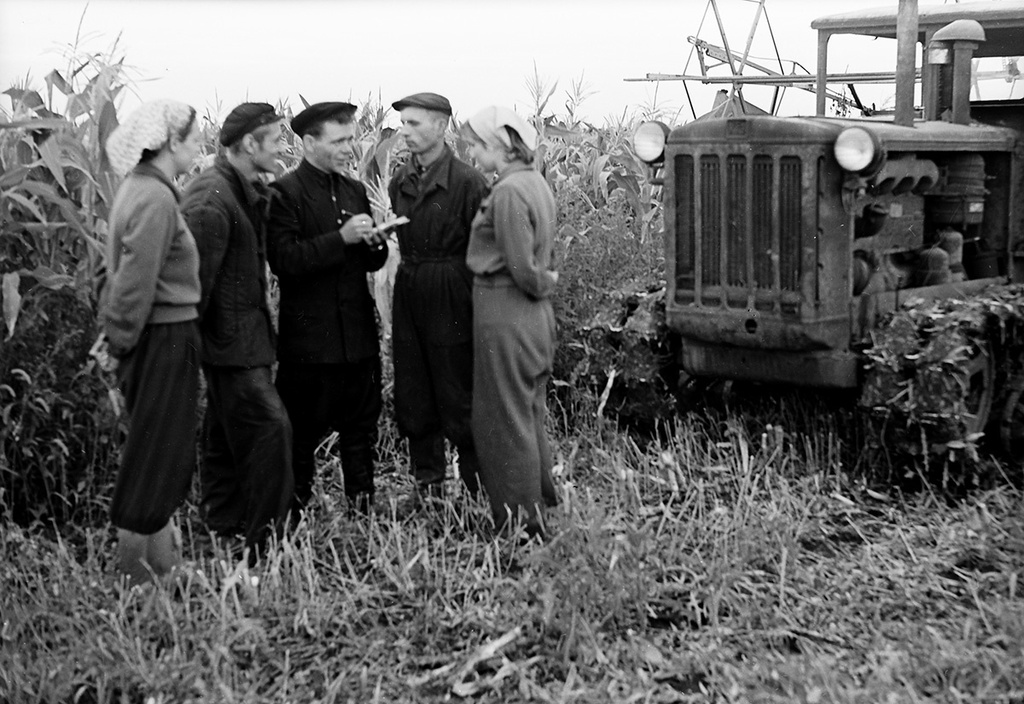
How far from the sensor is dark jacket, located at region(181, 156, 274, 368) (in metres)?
4.74

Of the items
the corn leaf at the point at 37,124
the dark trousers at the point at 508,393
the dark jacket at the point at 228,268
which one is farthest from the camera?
the corn leaf at the point at 37,124

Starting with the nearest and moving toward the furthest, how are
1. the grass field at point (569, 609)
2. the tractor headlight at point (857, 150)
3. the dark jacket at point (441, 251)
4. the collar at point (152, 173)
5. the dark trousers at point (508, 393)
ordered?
the grass field at point (569, 609) < the collar at point (152, 173) < the dark trousers at point (508, 393) < the dark jacket at point (441, 251) < the tractor headlight at point (857, 150)

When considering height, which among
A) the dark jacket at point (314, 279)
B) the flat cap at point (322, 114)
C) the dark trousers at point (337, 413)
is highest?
the flat cap at point (322, 114)

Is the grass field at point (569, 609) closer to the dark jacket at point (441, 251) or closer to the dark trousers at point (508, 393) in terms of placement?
the dark trousers at point (508, 393)

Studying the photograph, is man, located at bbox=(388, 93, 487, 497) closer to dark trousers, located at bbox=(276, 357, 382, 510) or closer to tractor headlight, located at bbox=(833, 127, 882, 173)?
dark trousers, located at bbox=(276, 357, 382, 510)

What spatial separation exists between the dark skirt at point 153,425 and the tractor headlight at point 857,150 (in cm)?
286

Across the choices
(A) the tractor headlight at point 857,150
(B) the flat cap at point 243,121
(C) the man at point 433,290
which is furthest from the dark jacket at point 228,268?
(A) the tractor headlight at point 857,150

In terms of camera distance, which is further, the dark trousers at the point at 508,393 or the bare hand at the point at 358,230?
the bare hand at the point at 358,230

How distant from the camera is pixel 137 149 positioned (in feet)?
14.4

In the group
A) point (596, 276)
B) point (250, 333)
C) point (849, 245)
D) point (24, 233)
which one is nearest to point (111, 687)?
point (250, 333)

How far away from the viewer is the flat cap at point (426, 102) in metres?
5.29

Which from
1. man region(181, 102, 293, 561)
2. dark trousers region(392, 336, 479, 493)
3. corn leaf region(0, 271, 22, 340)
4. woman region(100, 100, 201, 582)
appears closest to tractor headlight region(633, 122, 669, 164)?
dark trousers region(392, 336, 479, 493)

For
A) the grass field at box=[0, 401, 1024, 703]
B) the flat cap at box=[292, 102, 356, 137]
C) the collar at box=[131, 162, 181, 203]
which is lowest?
the grass field at box=[0, 401, 1024, 703]

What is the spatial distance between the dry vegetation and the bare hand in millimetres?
1075
